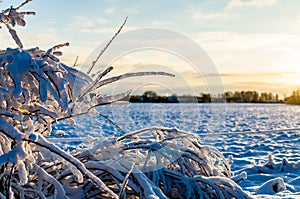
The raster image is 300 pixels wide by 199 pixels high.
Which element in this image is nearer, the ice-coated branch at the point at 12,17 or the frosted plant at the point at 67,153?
the frosted plant at the point at 67,153

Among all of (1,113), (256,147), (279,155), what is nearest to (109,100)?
(1,113)

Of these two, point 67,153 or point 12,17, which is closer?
point 67,153

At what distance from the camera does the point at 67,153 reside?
2.16 m

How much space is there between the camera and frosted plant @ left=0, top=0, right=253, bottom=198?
2201mm

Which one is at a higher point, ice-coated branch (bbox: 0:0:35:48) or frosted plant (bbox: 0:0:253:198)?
ice-coated branch (bbox: 0:0:35:48)

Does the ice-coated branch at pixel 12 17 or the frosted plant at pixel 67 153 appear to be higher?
the ice-coated branch at pixel 12 17

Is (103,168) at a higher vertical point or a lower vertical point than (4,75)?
lower

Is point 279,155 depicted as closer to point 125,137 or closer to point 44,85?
point 125,137

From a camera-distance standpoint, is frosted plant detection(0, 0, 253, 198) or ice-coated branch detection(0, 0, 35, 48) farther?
ice-coated branch detection(0, 0, 35, 48)

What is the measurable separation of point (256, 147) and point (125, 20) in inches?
255

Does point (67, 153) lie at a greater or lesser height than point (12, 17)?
lesser

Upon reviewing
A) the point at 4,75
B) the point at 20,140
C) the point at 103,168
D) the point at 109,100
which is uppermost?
the point at 4,75

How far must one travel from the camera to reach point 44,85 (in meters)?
2.18

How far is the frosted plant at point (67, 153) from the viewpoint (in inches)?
86.7
